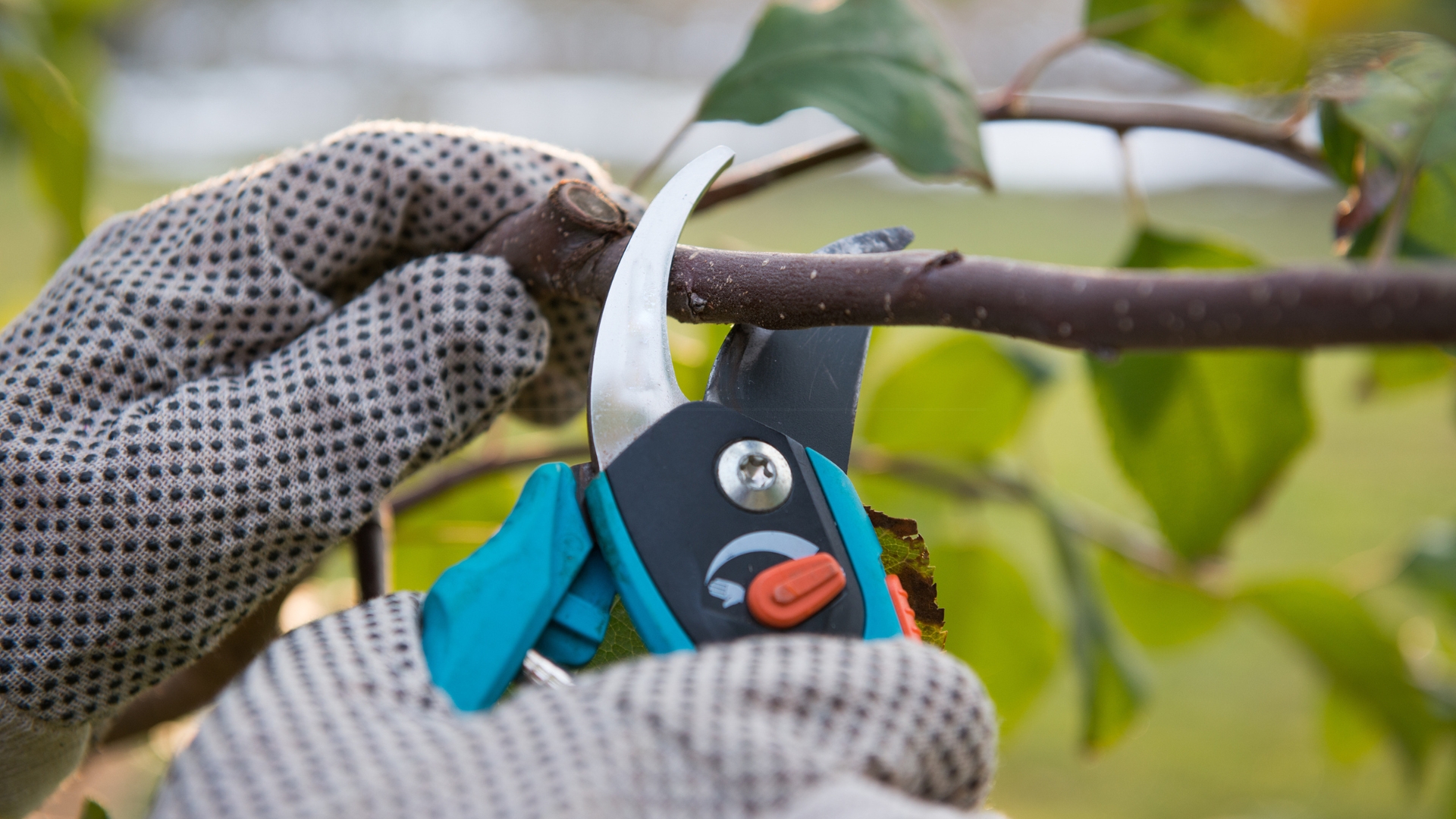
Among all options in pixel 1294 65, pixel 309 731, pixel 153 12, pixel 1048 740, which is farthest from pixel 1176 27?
pixel 153 12

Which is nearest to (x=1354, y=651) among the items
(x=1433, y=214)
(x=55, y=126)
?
(x=1433, y=214)

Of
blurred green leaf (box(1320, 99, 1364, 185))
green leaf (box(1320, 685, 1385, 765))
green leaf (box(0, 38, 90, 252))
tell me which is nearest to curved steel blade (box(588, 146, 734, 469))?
blurred green leaf (box(1320, 99, 1364, 185))

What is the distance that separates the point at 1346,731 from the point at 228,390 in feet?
2.11

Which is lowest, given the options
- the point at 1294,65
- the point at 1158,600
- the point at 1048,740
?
the point at 1048,740

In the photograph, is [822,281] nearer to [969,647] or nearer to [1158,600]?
[969,647]

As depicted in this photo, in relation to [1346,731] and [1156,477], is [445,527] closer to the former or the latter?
[1156,477]

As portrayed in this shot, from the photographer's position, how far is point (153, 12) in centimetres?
192

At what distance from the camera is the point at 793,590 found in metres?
0.17

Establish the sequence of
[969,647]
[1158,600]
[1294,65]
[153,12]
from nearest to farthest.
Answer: [1294,65]
[969,647]
[1158,600]
[153,12]

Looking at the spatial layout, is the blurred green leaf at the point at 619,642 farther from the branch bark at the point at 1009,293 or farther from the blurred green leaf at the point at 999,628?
the blurred green leaf at the point at 999,628

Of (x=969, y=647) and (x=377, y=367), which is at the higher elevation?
(x=377, y=367)

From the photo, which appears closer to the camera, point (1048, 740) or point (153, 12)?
point (1048, 740)

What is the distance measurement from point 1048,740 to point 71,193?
0.82 m

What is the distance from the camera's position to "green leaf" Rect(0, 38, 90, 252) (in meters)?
0.42
